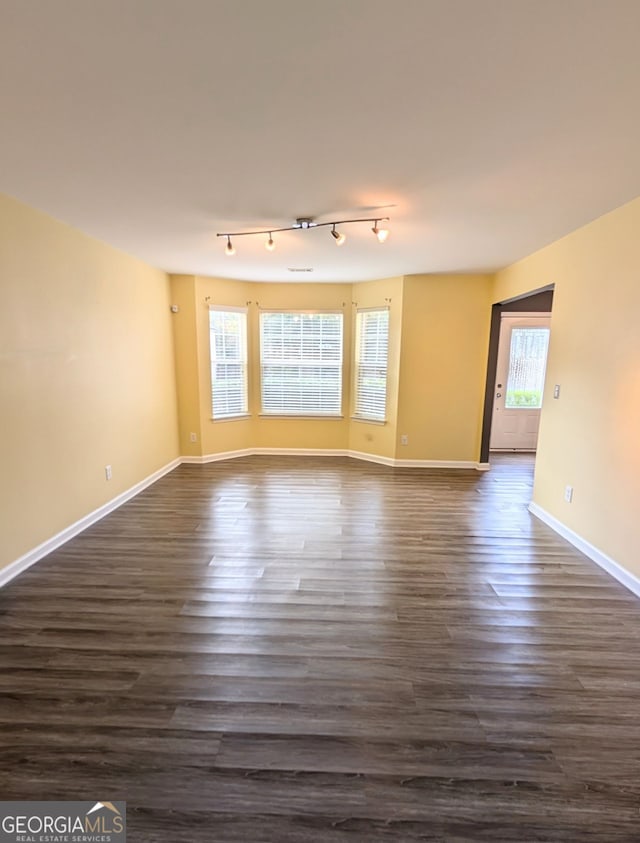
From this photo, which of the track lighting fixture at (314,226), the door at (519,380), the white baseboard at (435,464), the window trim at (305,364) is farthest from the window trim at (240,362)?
the door at (519,380)

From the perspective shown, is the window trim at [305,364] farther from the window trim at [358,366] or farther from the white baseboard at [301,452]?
the white baseboard at [301,452]

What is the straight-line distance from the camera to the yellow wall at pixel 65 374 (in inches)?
102

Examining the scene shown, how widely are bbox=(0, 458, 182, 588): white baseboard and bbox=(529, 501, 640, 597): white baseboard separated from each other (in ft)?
13.6

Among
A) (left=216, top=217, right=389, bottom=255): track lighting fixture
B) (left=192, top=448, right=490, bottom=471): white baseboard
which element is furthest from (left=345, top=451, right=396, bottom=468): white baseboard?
(left=216, top=217, right=389, bottom=255): track lighting fixture

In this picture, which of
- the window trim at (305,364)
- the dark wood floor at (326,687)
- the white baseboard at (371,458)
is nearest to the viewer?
the dark wood floor at (326,687)

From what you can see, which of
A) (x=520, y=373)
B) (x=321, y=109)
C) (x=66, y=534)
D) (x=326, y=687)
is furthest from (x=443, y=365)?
(x=66, y=534)

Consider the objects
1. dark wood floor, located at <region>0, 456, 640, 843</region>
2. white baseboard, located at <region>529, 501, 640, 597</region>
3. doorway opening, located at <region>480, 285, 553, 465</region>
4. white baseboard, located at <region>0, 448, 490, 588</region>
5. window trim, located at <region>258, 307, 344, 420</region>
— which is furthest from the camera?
doorway opening, located at <region>480, 285, 553, 465</region>

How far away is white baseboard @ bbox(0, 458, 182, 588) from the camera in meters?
2.61

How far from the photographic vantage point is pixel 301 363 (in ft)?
18.9

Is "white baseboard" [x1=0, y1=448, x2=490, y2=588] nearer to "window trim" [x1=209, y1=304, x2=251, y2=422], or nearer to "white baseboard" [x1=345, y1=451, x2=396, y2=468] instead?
"white baseboard" [x1=345, y1=451, x2=396, y2=468]

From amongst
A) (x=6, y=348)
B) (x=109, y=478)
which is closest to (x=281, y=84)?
(x=6, y=348)

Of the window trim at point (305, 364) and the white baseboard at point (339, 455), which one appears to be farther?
the window trim at point (305, 364)

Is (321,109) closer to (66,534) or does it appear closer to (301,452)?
(66,534)

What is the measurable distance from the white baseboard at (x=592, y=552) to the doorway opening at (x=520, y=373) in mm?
2528
